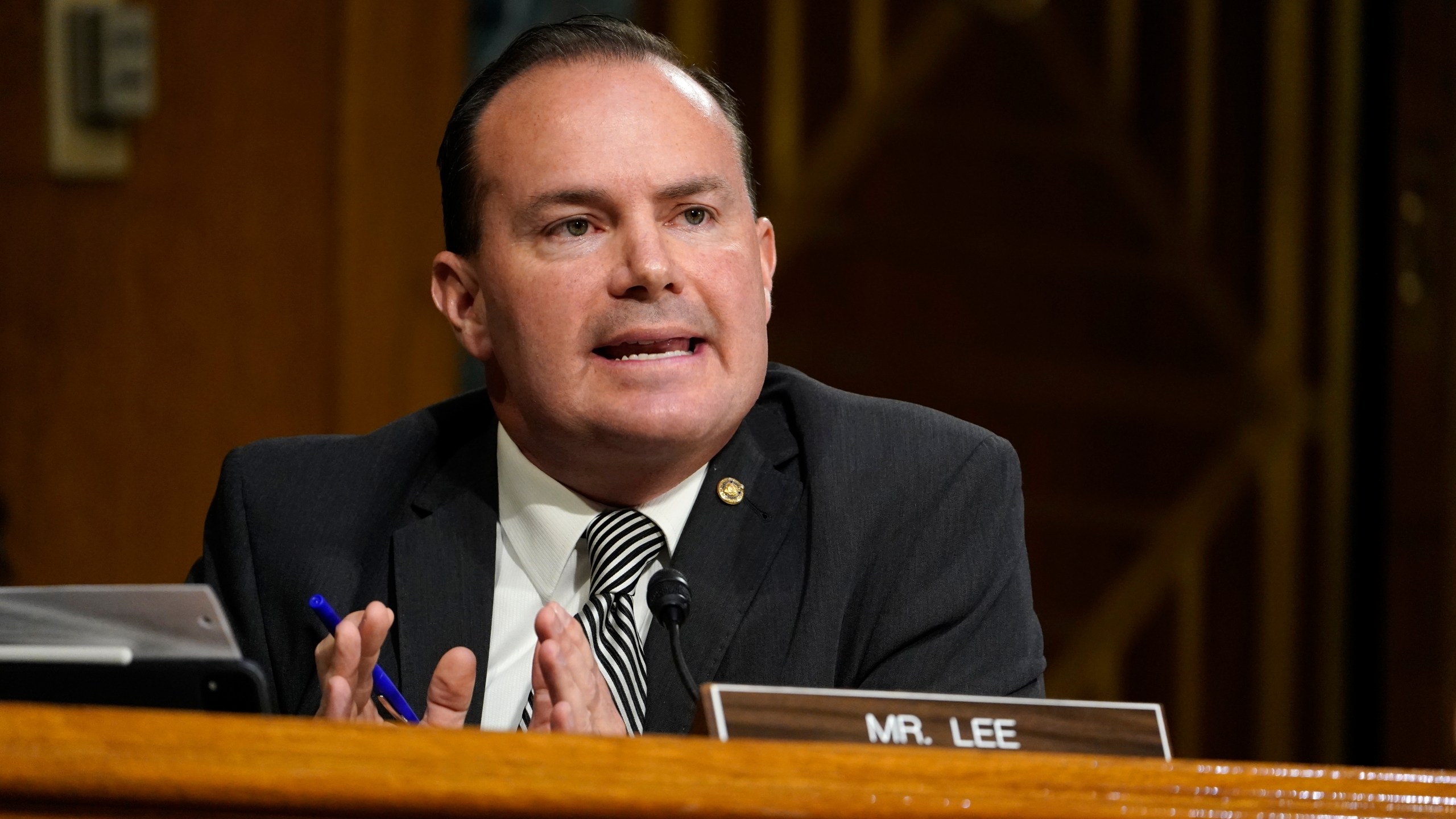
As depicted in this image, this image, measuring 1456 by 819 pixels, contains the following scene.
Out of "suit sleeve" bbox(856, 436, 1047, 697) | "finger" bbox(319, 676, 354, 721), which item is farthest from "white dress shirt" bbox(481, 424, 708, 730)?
"finger" bbox(319, 676, 354, 721)

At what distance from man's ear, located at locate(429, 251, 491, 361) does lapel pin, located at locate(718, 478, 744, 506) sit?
1.01 ft

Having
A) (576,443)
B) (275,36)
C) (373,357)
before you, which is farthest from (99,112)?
(576,443)

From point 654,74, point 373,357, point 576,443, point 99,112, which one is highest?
point 654,74

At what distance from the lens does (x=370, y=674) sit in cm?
128

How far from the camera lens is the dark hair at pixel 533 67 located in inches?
66.5

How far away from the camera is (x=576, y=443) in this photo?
5.34 feet

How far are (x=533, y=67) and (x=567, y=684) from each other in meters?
0.75

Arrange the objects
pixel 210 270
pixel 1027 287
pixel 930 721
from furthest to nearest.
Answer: pixel 1027 287
pixel 210 270
pixel 930 721

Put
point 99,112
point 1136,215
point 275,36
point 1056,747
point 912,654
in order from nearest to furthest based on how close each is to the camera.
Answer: point 1056,747 → point 912,654 → point 99,112 → point 275,36 → point 1136,215

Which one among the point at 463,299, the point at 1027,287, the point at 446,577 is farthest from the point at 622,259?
the point at 1027,287

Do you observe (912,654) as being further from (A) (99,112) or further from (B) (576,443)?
(A) (99,112)

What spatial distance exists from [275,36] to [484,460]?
1850mm

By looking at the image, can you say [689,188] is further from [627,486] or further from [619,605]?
[619,605]

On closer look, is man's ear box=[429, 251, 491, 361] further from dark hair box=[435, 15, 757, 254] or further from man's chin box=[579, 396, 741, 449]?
man's chin box=[579, 396, 741, 449]
